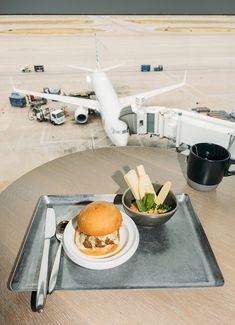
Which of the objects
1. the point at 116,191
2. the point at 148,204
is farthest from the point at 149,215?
the point at 116,191

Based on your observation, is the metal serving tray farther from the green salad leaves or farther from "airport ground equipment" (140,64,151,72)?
"airport ground equipment" (140,64,151,72)

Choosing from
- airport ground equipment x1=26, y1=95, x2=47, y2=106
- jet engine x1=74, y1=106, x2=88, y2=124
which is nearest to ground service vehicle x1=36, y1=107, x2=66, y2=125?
jet engine x1=74, y1=106, x2=88, y2=124

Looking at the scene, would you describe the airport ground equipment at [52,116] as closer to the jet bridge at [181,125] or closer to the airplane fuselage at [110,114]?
the airplane fuselage at [110,114]

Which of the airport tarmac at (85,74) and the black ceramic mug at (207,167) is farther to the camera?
the airport tarmac at (85,74)

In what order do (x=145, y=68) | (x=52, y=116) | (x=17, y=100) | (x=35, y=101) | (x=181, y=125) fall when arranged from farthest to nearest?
(x=145, y=68) < (x=35, y=101) < (x=17, y=100) < (x=52, y=116) < (x=181, y=125)

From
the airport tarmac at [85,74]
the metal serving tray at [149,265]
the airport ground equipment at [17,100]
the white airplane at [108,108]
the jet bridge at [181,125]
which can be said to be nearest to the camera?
the metal serving tray at [149,265]

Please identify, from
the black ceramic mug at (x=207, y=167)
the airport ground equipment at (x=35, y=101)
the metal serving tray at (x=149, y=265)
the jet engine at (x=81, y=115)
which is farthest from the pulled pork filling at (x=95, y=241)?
the airport ground equipment at (x=35, y=101)

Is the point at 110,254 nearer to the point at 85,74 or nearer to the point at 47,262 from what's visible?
the point at 47,262
